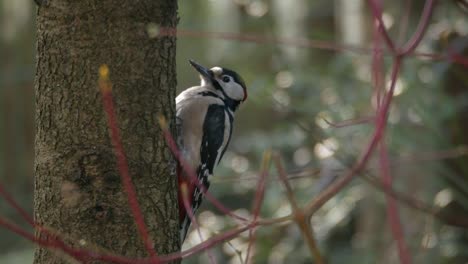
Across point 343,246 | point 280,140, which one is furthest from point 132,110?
point 343,246

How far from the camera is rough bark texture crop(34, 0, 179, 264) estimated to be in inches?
85.7

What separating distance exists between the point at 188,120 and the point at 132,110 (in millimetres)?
1328

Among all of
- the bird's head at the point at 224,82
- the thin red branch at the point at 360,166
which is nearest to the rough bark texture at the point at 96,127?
the thin red branch at the point at 360,166

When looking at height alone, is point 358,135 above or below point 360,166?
below

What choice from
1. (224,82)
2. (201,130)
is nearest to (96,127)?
(201,130)

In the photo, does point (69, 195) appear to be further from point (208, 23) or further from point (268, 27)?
point (208, 23)

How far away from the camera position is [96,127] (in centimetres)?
219

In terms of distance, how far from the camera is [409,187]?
5.43 metres

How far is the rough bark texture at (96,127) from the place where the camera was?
85.7 inches

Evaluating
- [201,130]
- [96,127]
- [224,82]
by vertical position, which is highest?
[96,127]

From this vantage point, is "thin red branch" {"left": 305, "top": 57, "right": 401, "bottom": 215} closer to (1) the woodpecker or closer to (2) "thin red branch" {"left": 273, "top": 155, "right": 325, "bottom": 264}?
(2) "thin red branch" {"left": 273, "top": 155, "right": 325, "bottom": 264}

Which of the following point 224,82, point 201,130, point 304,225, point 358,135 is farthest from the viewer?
point 358,135

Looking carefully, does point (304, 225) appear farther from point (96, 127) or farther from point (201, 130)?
point (201, 130)

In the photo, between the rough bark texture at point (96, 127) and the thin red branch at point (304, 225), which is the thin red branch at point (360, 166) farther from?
the rough bark texture at point (96, 127)
